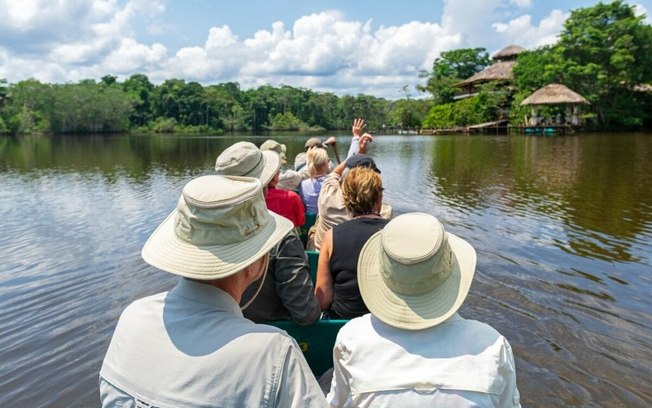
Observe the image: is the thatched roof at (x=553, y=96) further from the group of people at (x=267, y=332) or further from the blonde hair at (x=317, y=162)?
the group of people at (x=267, y=332)

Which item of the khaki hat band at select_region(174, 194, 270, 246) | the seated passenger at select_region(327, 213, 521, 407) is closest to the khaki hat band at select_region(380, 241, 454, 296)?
the seated passenger at select_region(327, 213, 521, 407)

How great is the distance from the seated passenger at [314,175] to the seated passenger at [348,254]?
2481 mm

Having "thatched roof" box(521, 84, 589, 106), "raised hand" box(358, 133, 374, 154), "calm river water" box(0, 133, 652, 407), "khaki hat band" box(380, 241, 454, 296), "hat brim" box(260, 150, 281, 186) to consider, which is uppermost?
"thatched roof" box(521, 84, 589, 106)

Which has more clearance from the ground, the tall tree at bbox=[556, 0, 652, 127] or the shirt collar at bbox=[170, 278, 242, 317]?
the tall tree at bbox=[556, 0, 652, 127]

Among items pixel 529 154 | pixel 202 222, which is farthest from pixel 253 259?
pixel 529 154

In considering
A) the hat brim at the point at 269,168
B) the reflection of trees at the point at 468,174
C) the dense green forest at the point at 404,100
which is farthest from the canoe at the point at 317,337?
the dense green forest at the point at 404,100

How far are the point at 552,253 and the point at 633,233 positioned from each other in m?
2.02

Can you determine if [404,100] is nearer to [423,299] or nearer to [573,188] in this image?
[573,188]

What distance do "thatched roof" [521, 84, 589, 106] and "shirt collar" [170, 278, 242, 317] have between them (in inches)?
1651

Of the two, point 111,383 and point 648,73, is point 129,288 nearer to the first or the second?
point 111,383

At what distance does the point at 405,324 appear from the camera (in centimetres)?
162

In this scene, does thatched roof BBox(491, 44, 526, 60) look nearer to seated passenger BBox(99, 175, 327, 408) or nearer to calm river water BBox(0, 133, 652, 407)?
calm river water BBox(0, 133, 652, 407)

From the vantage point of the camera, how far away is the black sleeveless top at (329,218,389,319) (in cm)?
279

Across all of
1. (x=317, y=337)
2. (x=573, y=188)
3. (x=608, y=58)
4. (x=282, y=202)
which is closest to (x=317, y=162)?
(x=282, y=202)
